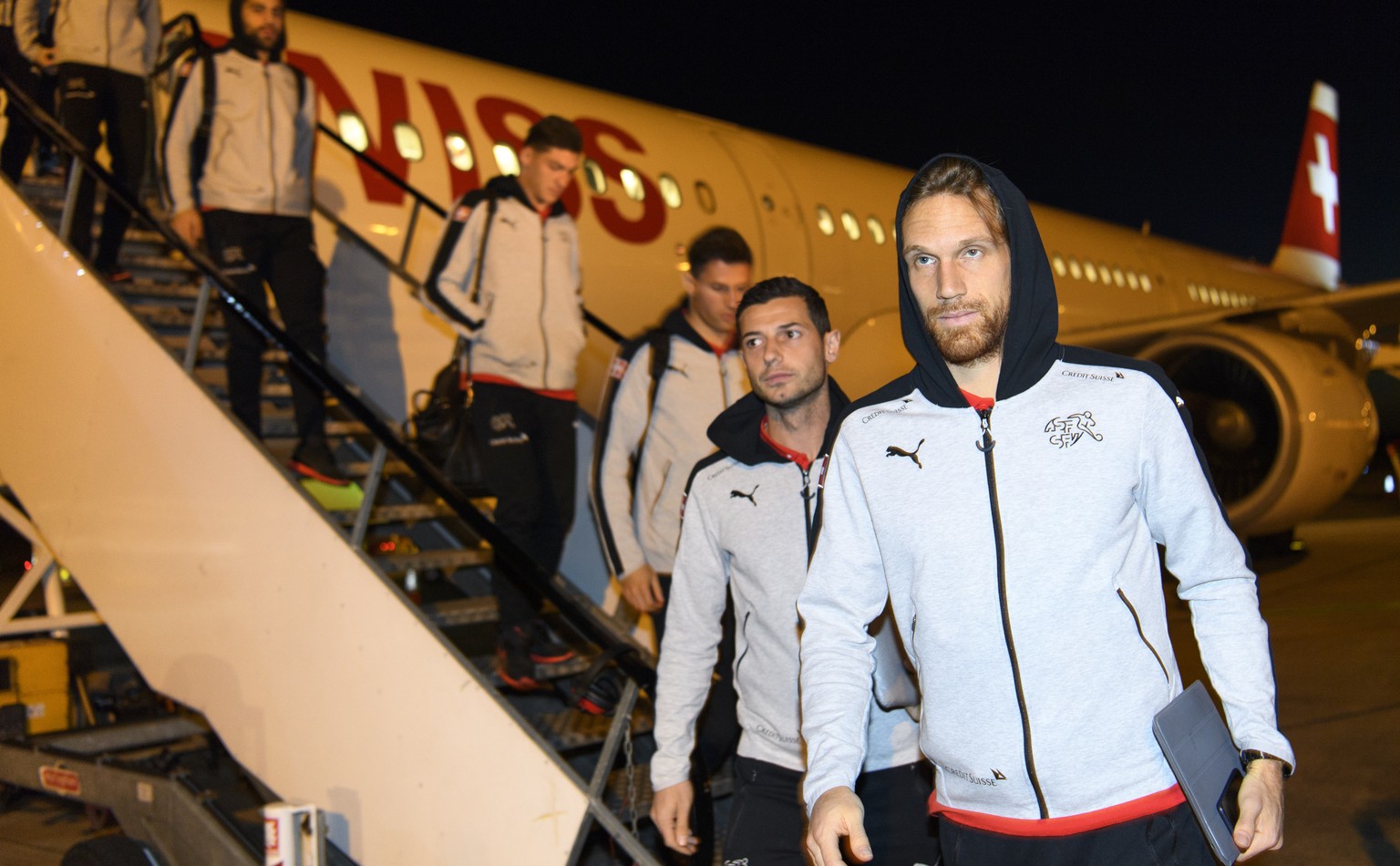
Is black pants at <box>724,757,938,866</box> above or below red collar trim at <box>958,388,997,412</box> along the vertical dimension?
below

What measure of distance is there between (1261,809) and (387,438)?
234 centimetres

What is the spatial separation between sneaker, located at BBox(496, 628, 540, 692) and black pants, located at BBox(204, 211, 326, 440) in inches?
41.4

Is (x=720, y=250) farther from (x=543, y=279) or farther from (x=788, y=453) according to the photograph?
(x=788, y=453)

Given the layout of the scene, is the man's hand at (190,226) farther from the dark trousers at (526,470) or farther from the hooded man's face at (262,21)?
the dark trousers at (526,470)

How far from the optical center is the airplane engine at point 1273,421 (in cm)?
714

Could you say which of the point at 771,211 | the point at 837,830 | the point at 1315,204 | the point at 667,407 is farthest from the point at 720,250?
the point at 1315,204

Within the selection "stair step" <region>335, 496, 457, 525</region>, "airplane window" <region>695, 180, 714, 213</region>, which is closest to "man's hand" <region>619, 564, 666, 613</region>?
"stair step" <region>335, 496, 457, 525</region>

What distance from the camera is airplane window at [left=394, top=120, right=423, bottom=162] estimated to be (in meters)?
6.41

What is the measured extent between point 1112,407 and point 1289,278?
72.6 ft

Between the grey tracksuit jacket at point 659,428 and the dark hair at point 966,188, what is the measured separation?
1.66 metres

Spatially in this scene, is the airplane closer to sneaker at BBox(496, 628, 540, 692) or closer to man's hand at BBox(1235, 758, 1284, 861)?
sneaker at BBox(496, 628, 540, 692)

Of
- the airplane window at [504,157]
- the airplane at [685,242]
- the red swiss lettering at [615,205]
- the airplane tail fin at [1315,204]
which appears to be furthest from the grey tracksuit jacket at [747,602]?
the airplane tail fin at [1315,204]

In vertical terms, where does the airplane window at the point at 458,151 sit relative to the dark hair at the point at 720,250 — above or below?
above

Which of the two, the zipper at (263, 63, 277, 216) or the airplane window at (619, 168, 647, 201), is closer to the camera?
the zipper at (263, 63, 277, 216)
